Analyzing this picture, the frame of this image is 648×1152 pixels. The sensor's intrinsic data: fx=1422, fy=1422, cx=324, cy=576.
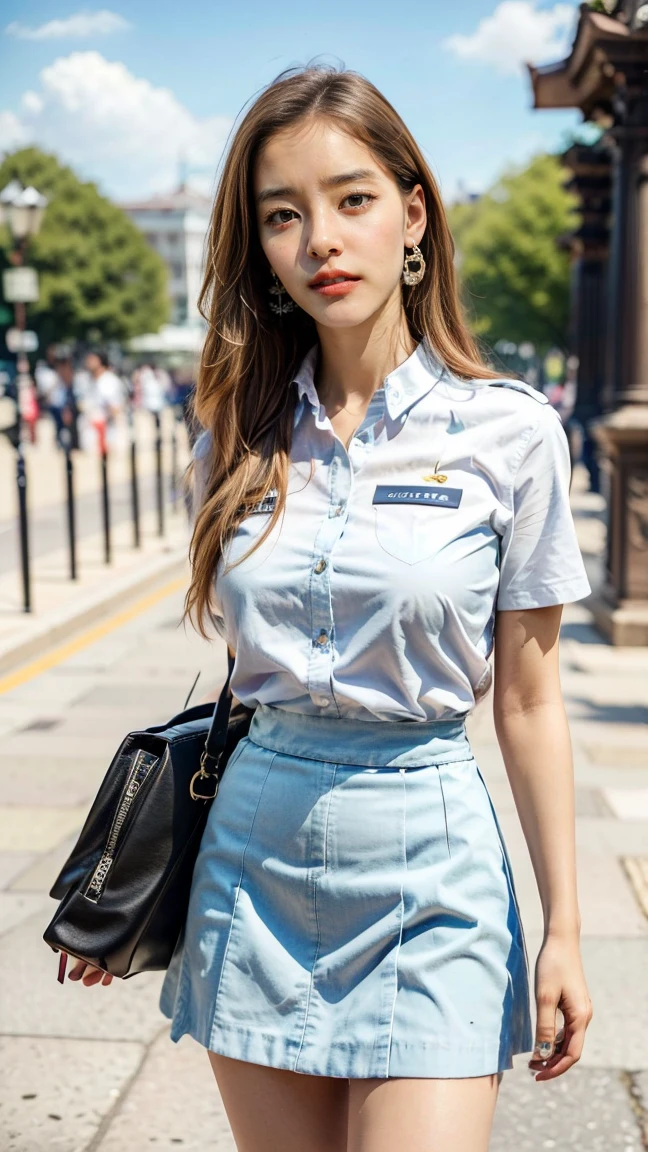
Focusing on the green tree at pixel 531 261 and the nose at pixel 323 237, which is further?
the green tree at pixel 531 261

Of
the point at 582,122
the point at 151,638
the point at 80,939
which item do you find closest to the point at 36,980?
the point at 80,939

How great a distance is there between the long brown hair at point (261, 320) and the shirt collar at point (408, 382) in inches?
0.9

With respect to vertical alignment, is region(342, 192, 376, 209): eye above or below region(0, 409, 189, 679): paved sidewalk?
above

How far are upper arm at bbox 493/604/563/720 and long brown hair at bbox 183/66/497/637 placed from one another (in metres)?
0.37

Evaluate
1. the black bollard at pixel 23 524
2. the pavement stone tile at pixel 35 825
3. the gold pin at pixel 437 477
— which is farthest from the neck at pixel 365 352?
the black bollard at pixel 23 524

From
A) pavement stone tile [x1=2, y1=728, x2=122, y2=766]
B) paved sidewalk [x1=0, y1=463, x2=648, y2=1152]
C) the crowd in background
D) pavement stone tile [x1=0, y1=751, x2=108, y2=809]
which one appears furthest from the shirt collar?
the crowd in background

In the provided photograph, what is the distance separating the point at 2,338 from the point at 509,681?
69373 mm

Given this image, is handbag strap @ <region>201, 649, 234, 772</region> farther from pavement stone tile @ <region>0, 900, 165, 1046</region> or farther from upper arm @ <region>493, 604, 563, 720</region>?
pavement stone tile @ <region>0, 900, 165, 1046</region>

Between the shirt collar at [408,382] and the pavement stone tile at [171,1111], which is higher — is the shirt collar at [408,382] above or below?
above

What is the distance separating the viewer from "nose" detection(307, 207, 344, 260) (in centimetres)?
197

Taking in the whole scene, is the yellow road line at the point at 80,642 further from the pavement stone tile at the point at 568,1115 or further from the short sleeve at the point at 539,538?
the short sleeve at the point at 539,538

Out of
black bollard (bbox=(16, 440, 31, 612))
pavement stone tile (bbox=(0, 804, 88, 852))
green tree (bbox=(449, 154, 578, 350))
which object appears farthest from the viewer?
green tree (bbox=(449, 154, 578, 350))

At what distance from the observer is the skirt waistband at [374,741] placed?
1.87 metres

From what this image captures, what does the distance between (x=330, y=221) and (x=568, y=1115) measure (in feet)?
6.95
